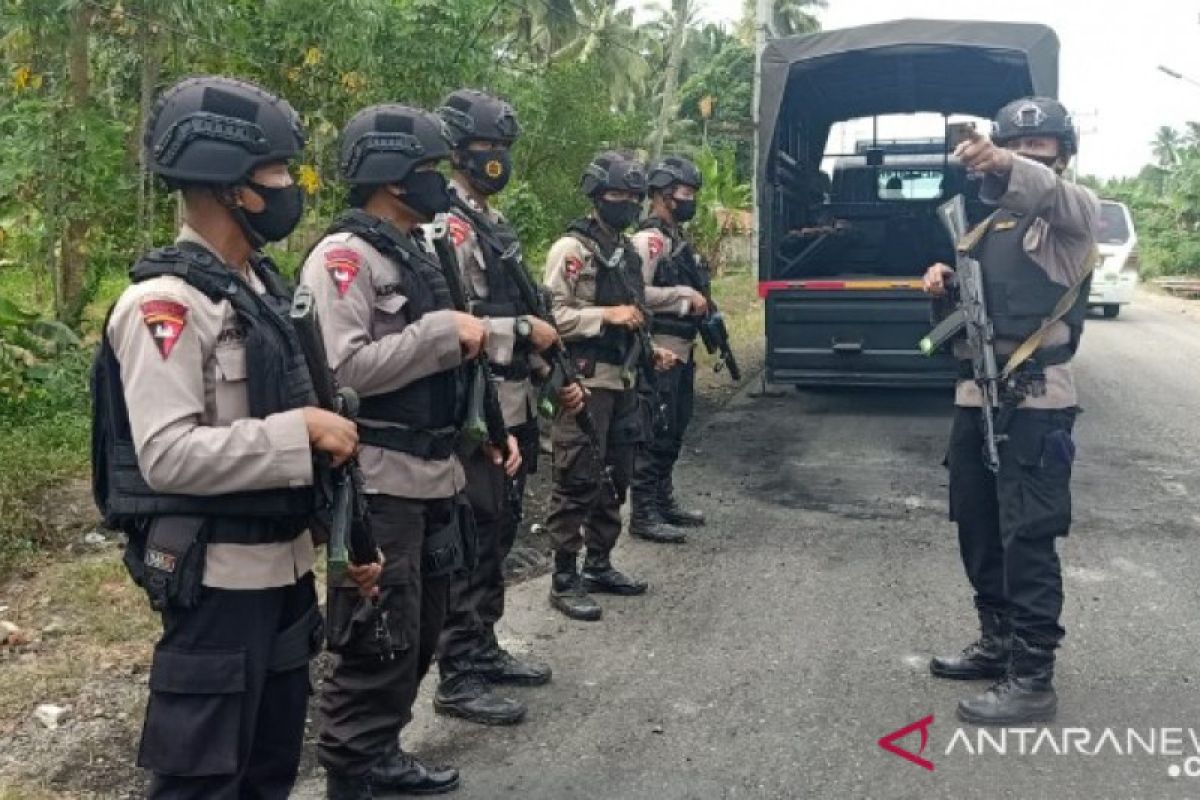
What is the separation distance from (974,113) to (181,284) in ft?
32.5

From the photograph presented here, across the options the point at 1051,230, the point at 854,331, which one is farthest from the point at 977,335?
the point at 854,331

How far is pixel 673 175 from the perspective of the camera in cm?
621

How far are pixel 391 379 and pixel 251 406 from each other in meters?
0.75

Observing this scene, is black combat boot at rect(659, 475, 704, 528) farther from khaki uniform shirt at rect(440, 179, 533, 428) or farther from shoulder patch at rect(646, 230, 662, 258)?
khaki uniform shirt at rect(440, 179, 533, 428)

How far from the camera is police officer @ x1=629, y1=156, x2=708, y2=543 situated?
6207 mm

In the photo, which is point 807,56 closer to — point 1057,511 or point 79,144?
point 79,144

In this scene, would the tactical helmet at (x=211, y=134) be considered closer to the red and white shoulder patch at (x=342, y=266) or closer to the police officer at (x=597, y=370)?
the red and white shoulder patch at (x=342, y=266)

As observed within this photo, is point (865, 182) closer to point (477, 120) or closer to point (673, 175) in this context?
point (673, 175)

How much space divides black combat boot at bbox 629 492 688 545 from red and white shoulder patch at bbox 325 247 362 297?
3404 mm

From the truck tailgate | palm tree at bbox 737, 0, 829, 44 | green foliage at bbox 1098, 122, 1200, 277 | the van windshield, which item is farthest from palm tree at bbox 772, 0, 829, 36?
the truck tailgate

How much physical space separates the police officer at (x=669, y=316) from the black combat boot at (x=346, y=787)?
10.3ft

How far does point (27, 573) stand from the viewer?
16.8 ft

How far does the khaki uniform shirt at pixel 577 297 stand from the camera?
5.06m

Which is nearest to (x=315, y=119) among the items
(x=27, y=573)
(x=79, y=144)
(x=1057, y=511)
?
(x=79, y=144)
